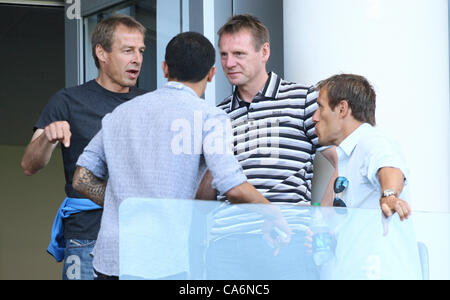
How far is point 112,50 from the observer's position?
314cm

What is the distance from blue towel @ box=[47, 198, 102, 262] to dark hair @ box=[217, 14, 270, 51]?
85 centimetres

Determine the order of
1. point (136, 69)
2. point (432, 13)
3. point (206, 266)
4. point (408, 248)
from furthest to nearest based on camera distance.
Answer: point (432, 13)
point (136, 69)
point (408, 248)
point (206, 266)

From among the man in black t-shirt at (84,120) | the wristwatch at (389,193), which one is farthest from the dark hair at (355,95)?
the man in black t-shirt at (84,120)

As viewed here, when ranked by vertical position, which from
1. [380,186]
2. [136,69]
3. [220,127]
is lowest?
[380,186]

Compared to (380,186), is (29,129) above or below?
above

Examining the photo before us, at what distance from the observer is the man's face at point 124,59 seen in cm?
311

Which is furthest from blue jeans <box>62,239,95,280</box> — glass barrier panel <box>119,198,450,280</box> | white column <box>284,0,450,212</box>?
white column <box>284,0,450,212</box>

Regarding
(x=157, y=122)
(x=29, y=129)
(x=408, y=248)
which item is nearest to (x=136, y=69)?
(x=157, y=122)

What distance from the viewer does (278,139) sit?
310cm

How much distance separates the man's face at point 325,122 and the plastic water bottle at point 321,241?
1.32 ft

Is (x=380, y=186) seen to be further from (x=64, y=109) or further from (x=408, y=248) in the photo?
(x=64, y=109)

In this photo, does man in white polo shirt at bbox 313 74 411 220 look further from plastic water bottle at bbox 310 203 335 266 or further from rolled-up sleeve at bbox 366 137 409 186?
plastic water bottle at bbox 310 203 335 266

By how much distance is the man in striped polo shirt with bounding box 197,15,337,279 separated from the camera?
9.98ft

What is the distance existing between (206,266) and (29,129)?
6549 millimetres
